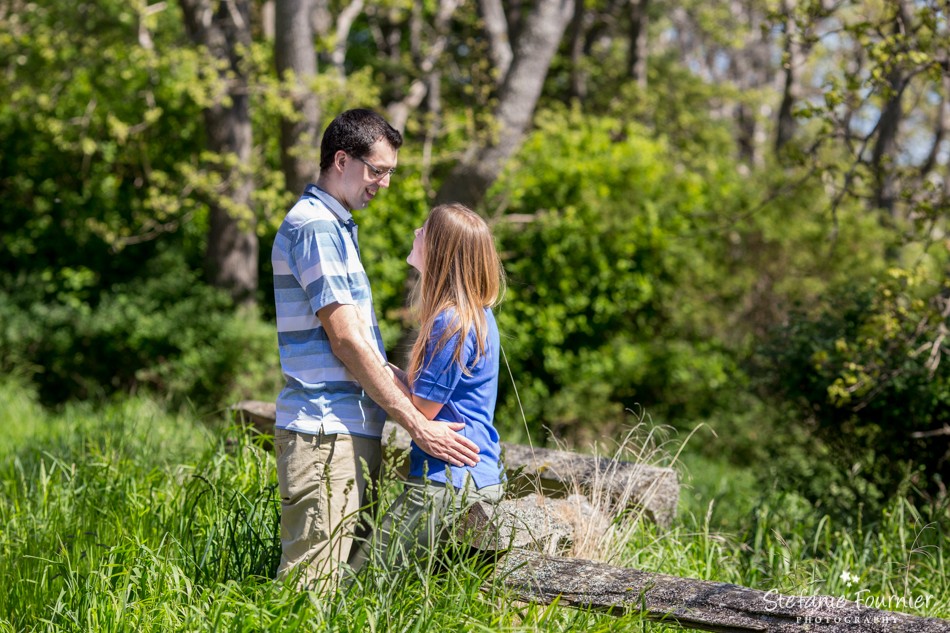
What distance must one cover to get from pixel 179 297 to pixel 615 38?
13.1 m

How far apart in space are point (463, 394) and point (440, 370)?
0.44 feet

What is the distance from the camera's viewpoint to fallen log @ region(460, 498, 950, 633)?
291 centimetres

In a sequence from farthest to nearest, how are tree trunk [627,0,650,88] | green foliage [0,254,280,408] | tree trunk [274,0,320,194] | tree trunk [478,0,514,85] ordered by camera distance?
1. tree trunk [627,0,650,88]
2. green foliage [0,254,280,408]
3. tree trunk [478,0,514,85]
4. tree trunk [274,0,320,194]

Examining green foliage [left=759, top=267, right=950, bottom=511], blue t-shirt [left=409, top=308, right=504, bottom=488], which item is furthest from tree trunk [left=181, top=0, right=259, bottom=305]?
blue t-shirt [left=409, top=308, right=504, bottom=488]

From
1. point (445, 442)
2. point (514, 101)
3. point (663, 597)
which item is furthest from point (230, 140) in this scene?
point (663, 597)

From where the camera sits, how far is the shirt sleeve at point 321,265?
305 cm

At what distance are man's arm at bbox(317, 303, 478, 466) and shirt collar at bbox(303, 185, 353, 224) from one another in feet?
1.07

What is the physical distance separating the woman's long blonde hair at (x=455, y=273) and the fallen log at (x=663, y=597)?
1.94 ft

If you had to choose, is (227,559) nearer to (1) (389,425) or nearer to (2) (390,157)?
(2) (390,157)

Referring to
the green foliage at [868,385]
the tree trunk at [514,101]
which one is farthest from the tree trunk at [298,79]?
the green foliage at [868,385]

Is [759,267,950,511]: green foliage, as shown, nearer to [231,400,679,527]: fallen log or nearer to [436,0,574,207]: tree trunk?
[231,400,679,527]: fallen log

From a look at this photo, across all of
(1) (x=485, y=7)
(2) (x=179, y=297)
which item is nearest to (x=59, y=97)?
(2) (x=179, y=297)

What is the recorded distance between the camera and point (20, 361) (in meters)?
10.5

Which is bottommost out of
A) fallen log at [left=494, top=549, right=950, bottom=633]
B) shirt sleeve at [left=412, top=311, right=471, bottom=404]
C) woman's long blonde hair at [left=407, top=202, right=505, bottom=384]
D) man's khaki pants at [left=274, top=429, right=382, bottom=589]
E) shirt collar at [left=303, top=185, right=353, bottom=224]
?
fallen log at [left=494, top=549, right=950, bottom=633]
